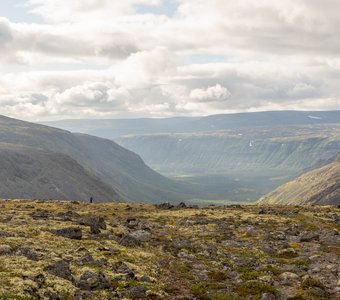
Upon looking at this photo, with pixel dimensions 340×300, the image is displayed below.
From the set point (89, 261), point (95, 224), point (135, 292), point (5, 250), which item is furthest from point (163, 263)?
point (95, 224)

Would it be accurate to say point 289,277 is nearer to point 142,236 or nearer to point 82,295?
point 82,295

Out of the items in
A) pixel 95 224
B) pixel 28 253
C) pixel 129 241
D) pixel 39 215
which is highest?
pixel 28 253

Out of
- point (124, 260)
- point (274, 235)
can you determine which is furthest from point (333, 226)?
point (124, 260)

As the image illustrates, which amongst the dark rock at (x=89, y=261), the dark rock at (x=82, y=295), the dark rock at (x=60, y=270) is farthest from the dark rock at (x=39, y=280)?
the dark rock at (x=89, y=261)

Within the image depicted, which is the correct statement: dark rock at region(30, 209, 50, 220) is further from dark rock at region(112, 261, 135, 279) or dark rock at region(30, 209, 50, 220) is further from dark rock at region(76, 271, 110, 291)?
dark rock at region(76, 271, 110, 291)

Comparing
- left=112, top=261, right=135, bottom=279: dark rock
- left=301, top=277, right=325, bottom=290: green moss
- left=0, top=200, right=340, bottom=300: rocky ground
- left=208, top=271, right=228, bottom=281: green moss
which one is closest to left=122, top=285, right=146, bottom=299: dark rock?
left=0, top=200, right=340, bottom=300: rocky ground

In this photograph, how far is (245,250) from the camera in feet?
172

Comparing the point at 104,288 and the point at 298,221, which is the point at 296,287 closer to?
the point at 104,288

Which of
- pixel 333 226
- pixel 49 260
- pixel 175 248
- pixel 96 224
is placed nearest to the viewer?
pixel 49 260

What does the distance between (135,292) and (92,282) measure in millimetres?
3788

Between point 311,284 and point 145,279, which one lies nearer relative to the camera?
point 311,284

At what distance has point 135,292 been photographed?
30406mm

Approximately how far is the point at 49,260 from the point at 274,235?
3937 cm

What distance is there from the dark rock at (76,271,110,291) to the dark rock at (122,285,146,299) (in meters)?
2.01
